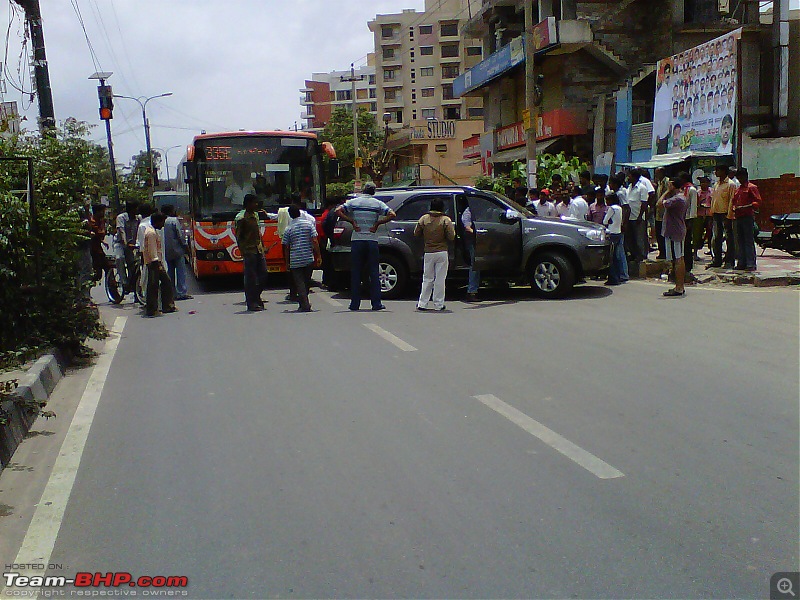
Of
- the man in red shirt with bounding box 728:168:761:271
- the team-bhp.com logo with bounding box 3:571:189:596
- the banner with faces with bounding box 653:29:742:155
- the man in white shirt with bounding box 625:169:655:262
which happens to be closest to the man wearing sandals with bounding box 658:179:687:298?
the man in red shirt with bounding box 728:168:761:271

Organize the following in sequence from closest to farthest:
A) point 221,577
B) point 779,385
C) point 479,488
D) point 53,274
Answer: point 221,577
point 479,488
point 779,385
point 53,274

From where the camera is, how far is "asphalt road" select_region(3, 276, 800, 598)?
140 inches

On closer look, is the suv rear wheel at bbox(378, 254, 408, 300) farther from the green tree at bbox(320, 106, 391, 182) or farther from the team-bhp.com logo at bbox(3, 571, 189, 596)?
the green tree at bbox(320, 106, 391, 182)

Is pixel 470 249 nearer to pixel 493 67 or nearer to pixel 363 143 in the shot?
pixel 493 67

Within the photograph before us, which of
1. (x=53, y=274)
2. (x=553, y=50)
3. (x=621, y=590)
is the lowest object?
(x=621, y=590)

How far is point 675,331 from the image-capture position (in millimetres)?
9273

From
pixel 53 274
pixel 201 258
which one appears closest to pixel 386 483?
pixel 53 274

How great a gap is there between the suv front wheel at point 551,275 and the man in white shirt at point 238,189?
6.06 metres

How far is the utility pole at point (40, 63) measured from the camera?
1457 cm

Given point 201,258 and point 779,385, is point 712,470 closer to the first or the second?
point 779,385

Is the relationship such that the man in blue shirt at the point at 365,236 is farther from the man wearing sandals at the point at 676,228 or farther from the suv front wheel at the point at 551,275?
the man wearing sandals at the point at 676,228

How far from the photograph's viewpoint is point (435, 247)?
1175 cm

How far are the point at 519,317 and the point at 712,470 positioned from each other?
6.22m

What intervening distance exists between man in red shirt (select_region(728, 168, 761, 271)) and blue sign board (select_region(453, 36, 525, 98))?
77.2ft
